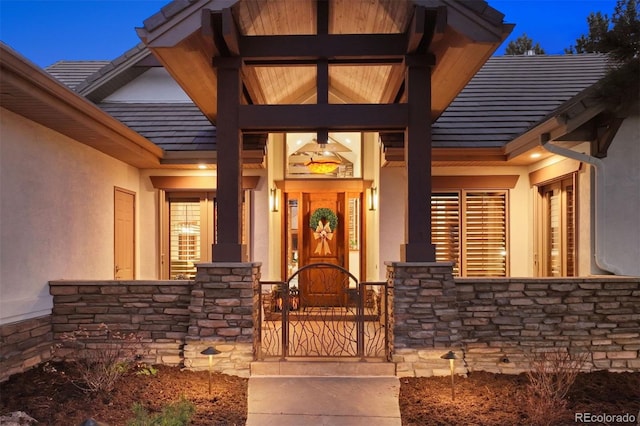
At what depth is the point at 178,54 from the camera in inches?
199

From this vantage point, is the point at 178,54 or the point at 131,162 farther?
the point at 131,162

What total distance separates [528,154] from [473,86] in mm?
2827

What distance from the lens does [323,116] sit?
5.47 metres

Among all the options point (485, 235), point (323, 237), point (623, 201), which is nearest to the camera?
point (623, 201)

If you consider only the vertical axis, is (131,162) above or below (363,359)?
above

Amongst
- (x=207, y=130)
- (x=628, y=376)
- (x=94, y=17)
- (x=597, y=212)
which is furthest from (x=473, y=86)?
(x=94, y=17)

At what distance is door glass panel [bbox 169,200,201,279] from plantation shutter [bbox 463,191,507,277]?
5.16m

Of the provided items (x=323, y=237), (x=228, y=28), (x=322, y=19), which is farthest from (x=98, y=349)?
(x=322, y=19)

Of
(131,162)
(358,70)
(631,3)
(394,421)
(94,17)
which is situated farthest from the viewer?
(94,17)

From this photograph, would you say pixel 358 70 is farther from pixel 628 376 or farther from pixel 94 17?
pixel 94 17

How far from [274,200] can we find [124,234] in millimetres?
2797

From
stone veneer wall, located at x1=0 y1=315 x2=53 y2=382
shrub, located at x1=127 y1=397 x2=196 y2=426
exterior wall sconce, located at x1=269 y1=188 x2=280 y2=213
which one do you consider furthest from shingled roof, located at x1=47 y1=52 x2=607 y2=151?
shrub, located at x1=127 y1=397 x2=196 y2=426

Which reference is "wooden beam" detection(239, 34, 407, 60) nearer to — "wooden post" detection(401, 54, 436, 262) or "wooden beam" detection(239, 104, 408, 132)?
"wooden post" detection(401, 54, 436, 262)

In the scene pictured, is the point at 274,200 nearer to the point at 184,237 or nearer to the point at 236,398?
the point at 184,237
